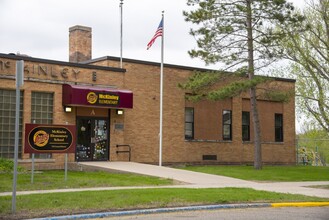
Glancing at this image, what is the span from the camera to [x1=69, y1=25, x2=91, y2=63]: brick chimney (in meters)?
31.8

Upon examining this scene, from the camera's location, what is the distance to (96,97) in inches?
1049

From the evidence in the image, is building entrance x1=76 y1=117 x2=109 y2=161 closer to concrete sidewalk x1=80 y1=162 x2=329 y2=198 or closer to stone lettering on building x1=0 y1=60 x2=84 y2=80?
concrete sidewalk x1=80 y1=162 x2=329 y2=198

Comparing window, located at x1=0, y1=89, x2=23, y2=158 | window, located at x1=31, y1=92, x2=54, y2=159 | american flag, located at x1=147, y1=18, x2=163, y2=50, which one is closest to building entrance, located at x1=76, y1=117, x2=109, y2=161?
window, located at x1=31, y1=92, x2=54, y2=159

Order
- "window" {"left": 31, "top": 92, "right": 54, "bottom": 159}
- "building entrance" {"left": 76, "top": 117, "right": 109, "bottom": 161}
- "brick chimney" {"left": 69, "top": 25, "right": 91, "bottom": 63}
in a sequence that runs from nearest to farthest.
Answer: "window" {"left": 31, "top": 92, "right": 54, "bottom": 159} < "building entrance" {"left": 76, "top": 117, "right": 109, "bottom": 161} < "brick chimney" {"left": 69, "top": 25, "right": 91, "bottom": 63}

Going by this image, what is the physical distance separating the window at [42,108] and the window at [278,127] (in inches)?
702

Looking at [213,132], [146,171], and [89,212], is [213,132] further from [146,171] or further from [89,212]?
[89,212]

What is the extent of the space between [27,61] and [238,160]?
634 inches

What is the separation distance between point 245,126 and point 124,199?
22887 millimetres

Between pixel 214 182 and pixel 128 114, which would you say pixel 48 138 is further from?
pixel 128 114

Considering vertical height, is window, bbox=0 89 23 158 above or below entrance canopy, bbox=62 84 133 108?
below

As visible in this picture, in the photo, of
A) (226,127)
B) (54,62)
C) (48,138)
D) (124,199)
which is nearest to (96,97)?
(54,62)

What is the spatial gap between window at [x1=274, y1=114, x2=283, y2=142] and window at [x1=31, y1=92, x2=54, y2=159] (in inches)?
702

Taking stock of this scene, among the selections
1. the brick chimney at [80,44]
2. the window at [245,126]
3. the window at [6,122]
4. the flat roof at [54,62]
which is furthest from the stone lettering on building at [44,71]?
the window at [245,126]

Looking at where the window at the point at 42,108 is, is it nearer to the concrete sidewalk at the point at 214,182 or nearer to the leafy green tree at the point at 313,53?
the concrete sidewalk at the point at 214,182
